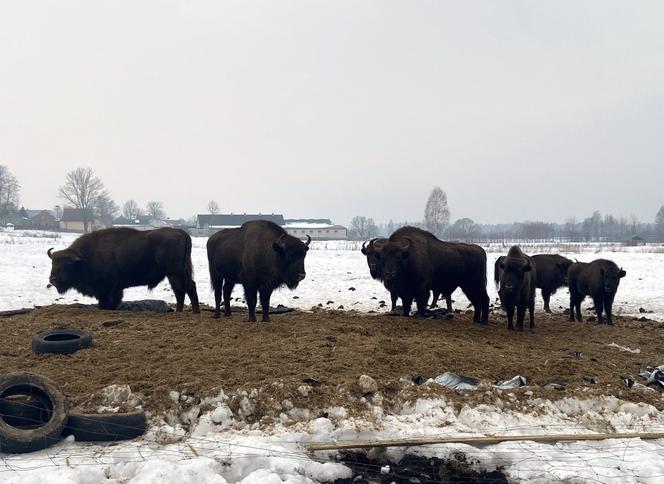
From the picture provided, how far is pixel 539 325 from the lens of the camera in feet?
46.3

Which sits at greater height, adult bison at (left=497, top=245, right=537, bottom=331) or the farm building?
the farm building

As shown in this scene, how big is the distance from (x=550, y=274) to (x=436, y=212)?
97.1m

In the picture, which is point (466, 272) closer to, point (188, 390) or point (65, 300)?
point (188, 390)

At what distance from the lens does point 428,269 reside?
1351 cm

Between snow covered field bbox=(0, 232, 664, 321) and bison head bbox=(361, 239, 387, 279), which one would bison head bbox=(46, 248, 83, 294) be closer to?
snow covered field bbox=(0, 232, 664, 321)

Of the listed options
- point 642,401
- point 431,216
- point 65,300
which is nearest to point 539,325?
point 642,401

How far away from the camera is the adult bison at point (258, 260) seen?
1176cm

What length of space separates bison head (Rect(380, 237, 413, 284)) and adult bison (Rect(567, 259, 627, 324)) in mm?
6202

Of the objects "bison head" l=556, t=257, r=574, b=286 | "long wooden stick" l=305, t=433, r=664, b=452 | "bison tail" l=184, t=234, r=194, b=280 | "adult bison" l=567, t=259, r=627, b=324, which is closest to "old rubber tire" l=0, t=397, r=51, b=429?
"long wooden stick" l=305, t=433, r=664, b=452

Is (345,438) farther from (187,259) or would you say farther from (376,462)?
(187,259)

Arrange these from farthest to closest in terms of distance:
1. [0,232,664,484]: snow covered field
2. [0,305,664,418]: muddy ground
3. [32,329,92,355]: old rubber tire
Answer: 1. [32,329,92,355]: old rubber tire
2. [0,305,664,418]: muddy ground
3. [0,232,664,484]: snow covered field

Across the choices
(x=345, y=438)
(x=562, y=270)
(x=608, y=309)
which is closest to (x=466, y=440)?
(x=345, y=438)

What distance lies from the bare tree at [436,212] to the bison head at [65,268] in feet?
332

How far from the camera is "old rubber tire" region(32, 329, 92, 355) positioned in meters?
7.94
